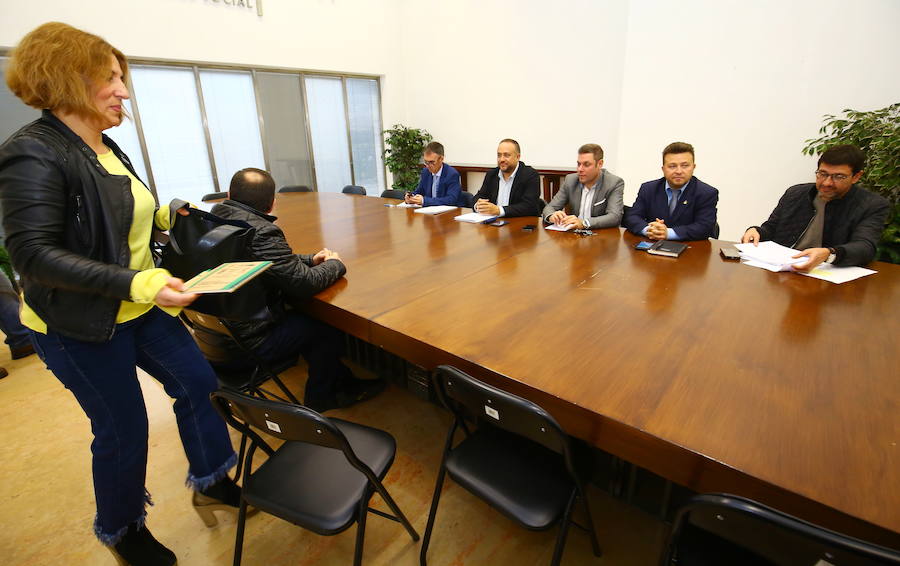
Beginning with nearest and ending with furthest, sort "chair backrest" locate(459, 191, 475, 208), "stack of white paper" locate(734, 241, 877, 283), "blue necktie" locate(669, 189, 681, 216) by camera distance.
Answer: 1. "stack of white paper" locate(734, 241, 877, 283)
2. "blue necktie" locate(669, 189, 681, 216)
3. "chair backrest" locate(459, 191, 475, 208)

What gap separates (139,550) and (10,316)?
2608 millimetres

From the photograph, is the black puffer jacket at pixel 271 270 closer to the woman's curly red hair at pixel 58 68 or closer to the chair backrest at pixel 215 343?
the chair backrest at pixel 215 343

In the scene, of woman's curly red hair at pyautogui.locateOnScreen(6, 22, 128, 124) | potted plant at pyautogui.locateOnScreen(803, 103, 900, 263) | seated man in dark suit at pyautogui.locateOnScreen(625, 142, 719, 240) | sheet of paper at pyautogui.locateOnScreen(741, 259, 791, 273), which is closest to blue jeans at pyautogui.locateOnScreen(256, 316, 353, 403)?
woman's curly red hair at pyautogui.locateOnScreen(6, 22, 128, 124)

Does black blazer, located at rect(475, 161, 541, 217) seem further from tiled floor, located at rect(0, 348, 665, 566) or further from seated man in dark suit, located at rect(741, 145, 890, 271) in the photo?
tiled floor, located at rect(0, 348, 665, 566)

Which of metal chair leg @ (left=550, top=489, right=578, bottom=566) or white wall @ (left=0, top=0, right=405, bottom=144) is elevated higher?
white wall @ (left=0, top=0, right=405, bottom=144)

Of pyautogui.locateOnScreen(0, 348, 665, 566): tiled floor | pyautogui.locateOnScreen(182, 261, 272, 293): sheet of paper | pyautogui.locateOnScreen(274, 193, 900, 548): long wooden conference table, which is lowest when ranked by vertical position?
pyautogui.locateOnScreen(0, 348, 665, 566): tiled floor

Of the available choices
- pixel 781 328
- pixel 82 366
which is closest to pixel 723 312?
pixel 781 328

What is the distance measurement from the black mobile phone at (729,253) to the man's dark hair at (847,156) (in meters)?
0.66

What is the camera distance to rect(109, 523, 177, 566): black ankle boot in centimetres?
134

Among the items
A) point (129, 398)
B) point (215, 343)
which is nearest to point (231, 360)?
point (215, 343)

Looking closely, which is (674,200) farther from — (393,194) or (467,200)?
(393,194)

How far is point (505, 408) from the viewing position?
3.48ft

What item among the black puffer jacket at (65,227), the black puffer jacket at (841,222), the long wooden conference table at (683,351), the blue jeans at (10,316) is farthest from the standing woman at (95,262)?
the black puffer jacket at (841,222)

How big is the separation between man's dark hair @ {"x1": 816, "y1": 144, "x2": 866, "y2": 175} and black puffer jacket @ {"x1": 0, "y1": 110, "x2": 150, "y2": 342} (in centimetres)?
308
